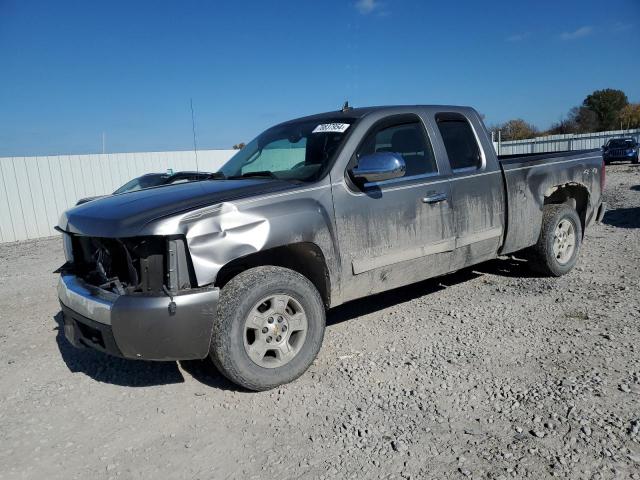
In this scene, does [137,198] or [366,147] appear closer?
[137,198]

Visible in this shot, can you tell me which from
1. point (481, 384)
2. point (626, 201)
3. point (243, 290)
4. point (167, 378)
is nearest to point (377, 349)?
point (481, 384)

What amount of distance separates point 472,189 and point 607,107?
218 feet

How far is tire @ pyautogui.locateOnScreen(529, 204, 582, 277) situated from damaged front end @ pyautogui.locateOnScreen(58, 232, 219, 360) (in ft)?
12.9

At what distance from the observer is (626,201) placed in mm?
11125

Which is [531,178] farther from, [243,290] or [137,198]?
[137,198]

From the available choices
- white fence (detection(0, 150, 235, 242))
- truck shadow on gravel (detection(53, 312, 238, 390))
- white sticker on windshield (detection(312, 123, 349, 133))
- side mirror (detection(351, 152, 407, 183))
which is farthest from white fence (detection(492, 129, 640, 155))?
truck shadow on gravel (detection(53, 312, 238, 390))

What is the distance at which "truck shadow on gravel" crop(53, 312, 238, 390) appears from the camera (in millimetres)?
3559

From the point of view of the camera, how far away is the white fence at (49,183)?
13.1 meters

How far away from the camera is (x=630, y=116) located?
58781 millimetres

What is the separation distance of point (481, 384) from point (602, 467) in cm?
95

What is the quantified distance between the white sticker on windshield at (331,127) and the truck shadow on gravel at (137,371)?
209cm

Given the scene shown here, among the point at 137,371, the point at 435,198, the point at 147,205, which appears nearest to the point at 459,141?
the point at 435,198

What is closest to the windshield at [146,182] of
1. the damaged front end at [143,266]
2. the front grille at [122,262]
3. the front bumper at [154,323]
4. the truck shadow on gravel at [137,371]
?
the truck shadow on gravel at [137,371]

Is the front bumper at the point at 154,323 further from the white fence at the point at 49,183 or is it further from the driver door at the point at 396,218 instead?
the white fence at the point at 49,183
